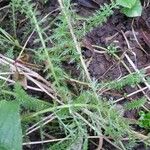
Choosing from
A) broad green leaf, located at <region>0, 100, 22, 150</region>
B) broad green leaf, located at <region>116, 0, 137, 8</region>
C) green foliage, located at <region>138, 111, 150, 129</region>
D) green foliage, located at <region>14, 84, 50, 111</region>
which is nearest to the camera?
broad green leaf, located at <region>0, 100, 22, 150</region>

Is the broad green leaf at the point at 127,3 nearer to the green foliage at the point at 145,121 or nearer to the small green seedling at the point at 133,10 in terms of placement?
the small green seedling at the point at 133,10

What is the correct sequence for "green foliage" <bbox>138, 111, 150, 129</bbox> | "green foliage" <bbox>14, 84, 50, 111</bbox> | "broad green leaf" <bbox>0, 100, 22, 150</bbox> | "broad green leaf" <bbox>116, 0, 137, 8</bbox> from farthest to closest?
"broad green leaf" <bbox>116, 0, 137, 8</bbox> < "green foliage" <bbox>138, 111, 150, 129</bbox> < "green foliage" <bbox>14, 84, 50, 111</bbox> < "broad green leaf" <bbox>0, 100, 22, 150</bbox>

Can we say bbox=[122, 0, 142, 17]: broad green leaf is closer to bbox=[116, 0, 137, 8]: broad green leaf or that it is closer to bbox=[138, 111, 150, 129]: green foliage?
bbox=[116, 0, 137, 8]: broad green leaf

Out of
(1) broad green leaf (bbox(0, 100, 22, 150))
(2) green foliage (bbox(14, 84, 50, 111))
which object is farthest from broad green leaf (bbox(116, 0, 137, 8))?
(1) broad green leaf (bbox(0, 100, 22, 150))

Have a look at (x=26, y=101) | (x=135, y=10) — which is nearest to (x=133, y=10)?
(x=135, y=10)

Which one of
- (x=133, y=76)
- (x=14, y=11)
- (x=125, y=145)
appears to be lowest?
(x=125, y=145)

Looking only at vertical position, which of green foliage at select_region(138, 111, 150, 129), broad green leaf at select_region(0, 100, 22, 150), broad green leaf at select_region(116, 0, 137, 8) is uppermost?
broad green leaf at select_region(116, 0, 137, 8)

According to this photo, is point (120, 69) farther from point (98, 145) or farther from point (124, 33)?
point (98, 145)

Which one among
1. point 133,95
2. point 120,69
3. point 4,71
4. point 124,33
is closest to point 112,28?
point 124,33
